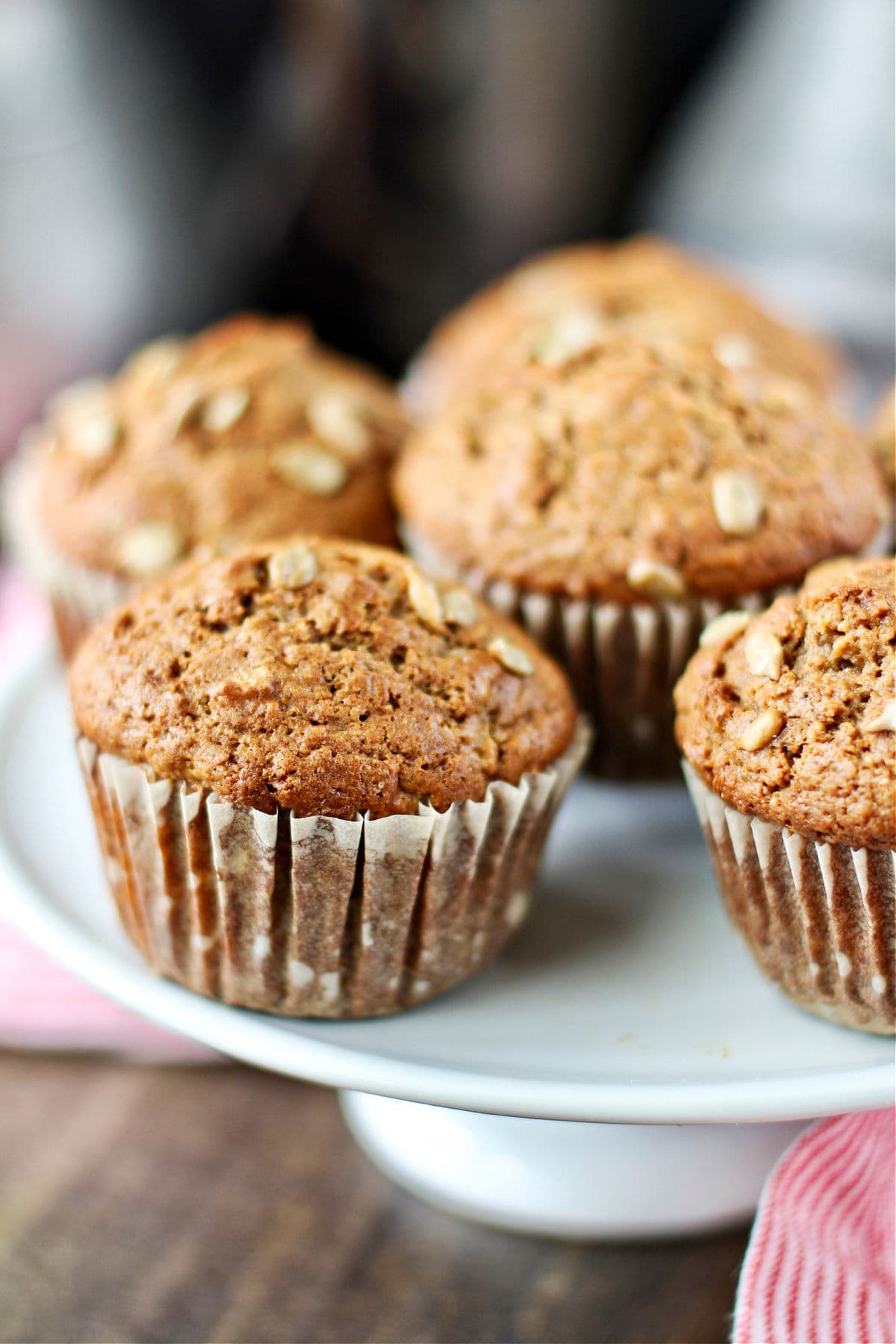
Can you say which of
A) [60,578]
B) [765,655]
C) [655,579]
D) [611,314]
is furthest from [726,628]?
[611,314]

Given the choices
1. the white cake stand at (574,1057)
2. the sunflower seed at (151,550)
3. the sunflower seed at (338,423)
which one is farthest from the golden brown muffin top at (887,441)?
the sunflower seed at (151,550)

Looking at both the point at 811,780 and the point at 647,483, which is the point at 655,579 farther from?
the point at 811,780

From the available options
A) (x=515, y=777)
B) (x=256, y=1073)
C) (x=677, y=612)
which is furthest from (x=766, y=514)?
(x=256, y=1073)

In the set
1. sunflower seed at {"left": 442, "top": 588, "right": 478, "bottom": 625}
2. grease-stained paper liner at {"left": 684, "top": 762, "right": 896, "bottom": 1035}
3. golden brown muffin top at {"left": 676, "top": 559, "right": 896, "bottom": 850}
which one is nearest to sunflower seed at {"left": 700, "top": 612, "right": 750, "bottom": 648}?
golden brown muffin top at {"left": 676, "top": 559, "right": 896, "bottom": 850}

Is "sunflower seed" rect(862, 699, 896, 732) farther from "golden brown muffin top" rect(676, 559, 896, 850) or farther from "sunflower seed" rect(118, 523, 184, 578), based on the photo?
"sunflower seed" rect(118, 523, 184, 578)

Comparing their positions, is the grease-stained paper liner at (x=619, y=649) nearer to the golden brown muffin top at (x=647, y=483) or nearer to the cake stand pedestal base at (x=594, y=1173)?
the golden brown muffin top at (x=647, y=483)
